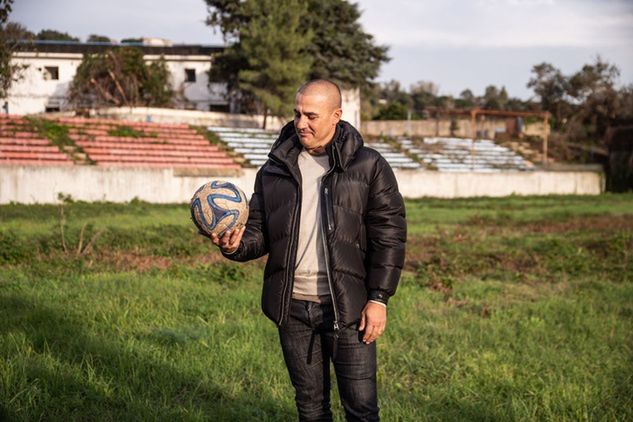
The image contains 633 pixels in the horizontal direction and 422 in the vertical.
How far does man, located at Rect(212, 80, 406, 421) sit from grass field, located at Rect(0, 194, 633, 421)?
164 centimetres

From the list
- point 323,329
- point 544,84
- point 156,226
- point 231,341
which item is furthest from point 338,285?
point 544,84

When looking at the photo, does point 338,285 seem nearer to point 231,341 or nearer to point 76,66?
point 231,341

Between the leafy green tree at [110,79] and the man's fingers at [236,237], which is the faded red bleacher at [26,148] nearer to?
the leafy green tree at [110,79]

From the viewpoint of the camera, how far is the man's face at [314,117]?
4.05m

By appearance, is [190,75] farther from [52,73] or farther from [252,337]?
[252,337]

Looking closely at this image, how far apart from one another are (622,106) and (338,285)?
49.0m

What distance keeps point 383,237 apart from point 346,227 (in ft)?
0.73

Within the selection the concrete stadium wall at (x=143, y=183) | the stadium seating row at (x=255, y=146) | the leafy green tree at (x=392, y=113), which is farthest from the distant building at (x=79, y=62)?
the concrete stadium wall at (x=143, y=183)

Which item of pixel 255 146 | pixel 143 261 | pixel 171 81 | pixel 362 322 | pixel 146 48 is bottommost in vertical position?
pixel 143 261

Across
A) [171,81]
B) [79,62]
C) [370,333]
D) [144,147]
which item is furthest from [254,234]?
[79,62]

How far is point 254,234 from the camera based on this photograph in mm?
4441

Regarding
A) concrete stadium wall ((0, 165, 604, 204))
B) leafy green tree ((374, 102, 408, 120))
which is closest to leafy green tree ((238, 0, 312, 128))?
concrete stadium wall ((0, 165, 604, 204))

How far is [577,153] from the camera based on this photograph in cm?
4875

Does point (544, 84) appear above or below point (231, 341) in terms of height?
above
